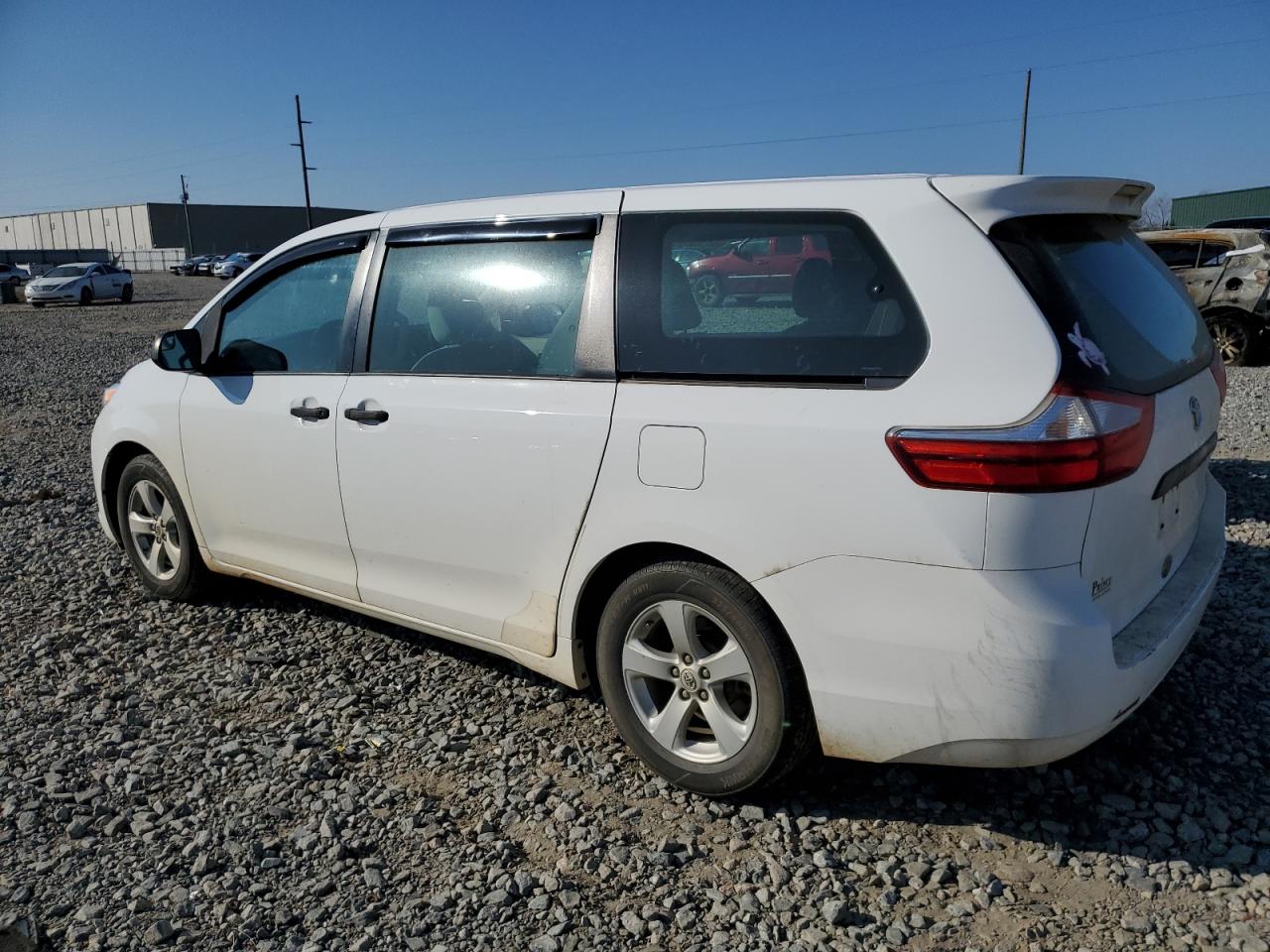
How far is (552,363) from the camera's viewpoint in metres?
3.33

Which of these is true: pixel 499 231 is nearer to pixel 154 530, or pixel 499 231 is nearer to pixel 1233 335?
pixel 154 530

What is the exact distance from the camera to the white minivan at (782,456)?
249cm

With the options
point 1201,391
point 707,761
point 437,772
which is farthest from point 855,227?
point 437,772

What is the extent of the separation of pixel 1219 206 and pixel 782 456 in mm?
50763

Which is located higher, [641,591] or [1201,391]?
[1201,391]

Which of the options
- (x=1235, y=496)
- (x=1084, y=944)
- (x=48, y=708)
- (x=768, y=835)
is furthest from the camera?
(x=1235, y=496)

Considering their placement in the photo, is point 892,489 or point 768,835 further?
point 768,835

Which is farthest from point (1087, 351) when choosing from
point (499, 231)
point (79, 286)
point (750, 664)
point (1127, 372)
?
point (79, 286)

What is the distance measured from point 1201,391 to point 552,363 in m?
2.07

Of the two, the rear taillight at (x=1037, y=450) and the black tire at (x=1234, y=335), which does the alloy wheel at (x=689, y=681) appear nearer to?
the rear taillight at (x=1037, y=450)

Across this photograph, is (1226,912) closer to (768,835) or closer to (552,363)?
(768,835)

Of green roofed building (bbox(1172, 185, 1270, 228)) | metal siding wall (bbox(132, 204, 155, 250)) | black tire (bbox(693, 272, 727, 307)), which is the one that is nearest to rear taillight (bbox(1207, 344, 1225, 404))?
black tire (bbox(693, 272, 727, 307))

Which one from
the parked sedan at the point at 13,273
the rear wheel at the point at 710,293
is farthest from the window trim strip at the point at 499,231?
the parked sedan at the point at 13,273

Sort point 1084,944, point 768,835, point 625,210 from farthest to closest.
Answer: point 625,210 < point 768,835 < point 1084,944
